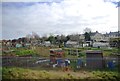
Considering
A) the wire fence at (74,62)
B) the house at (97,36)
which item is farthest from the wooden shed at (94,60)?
the house at (97,36)

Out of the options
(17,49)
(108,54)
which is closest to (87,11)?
(108,54)

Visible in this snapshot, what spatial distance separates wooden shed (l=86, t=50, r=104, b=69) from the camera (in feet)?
10.8

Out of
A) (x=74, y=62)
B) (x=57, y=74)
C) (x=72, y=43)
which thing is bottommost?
(x=57, y=74)

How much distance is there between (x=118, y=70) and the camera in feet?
10.8

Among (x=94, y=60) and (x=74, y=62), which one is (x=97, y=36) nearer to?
(x=94, y=60)

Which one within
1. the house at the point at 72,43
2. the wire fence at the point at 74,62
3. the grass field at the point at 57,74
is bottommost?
the grass field at the point at 57,74

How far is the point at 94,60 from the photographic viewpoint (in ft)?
10.8

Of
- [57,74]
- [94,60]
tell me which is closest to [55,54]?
[57,74]

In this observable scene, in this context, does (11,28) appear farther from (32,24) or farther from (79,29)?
(79,29)

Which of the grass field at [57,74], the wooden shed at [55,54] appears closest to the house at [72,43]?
the wooden shed at [55,54]

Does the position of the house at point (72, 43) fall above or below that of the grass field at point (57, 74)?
above

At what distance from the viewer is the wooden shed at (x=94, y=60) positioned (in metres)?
3.29

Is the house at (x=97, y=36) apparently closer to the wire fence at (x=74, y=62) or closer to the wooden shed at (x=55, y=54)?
the wire fence at (x=74, y=62)

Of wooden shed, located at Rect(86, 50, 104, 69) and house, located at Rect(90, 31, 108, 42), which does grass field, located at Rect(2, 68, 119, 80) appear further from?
house, located at Rect(90, 31, 108, 42)
